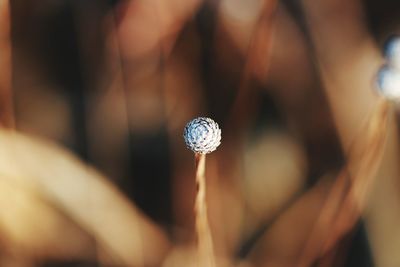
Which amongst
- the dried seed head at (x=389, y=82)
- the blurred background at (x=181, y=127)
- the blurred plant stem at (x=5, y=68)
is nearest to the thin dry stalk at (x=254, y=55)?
the blurred background at (x=181, y=127)

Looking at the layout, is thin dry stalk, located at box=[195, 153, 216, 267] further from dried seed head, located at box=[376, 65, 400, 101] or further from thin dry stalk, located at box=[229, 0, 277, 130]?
dried seed head, located at box=[376, 65, 400, 101]

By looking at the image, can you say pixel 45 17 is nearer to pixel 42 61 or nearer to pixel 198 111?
pixel 42 61

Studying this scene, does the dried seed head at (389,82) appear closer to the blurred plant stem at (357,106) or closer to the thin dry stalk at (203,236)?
the blurred plant stem at (357,106)

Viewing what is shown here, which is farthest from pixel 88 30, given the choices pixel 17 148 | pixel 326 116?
pixel 326 116

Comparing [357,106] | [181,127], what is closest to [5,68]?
[181,127]

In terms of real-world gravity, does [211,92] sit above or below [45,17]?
below

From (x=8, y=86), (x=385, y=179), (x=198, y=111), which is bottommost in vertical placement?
(x=385, y=179)

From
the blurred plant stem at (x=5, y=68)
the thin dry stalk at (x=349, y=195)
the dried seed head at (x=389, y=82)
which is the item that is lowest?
the thin dry stalk at (x=349, y=195)
